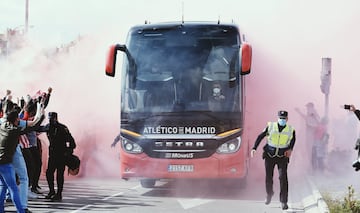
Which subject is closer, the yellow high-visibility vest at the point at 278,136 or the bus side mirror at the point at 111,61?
the yellow high-visibility vest at the point at 278,136

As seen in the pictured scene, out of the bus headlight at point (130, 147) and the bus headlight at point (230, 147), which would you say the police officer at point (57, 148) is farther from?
the bus headlight at point (230, 147)

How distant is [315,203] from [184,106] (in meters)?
2.85

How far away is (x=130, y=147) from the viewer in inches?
506

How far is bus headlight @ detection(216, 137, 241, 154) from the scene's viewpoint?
41.4ft

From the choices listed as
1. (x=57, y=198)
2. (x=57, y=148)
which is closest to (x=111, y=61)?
(x=57, y=148)

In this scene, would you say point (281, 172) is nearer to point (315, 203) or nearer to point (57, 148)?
point (315, 203)

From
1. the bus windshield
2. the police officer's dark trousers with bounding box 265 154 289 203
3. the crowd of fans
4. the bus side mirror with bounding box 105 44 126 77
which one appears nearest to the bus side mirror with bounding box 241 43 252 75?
the bus windshield

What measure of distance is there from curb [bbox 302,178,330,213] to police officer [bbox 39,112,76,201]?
158 inches

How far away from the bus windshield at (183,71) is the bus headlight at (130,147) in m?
0.55

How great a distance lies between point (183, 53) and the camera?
13055 millimetres

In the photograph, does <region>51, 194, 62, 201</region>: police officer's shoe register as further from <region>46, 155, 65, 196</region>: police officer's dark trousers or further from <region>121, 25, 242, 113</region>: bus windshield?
<region>121, 25, 242, 113</region>: bus windshield

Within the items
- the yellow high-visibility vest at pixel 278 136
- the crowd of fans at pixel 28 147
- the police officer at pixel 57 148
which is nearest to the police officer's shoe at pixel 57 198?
the police officer at pixel 57 148

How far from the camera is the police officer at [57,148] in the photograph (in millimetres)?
12109

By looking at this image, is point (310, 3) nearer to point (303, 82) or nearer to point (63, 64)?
point (303, 82)
